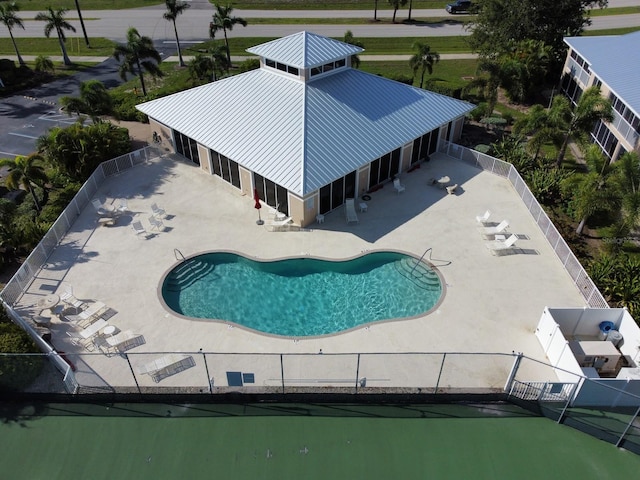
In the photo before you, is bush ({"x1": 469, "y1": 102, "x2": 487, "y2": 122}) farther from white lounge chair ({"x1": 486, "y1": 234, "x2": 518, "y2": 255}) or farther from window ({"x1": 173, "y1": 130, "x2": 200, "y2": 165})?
window ({"x1": 173, "y1": 130, "x2": 200, "y2": 165})

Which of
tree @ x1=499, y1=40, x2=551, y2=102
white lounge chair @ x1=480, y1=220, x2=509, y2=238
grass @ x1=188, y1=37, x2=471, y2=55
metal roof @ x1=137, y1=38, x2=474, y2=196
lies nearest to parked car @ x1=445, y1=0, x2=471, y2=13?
grass @ x1=188, y1=37, x2=471, y2=55

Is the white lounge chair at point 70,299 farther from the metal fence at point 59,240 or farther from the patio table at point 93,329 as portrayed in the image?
the metal fence at point 59,240

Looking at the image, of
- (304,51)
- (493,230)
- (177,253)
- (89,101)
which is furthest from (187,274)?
(89,101)

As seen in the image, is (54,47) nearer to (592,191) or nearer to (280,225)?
(280,225)

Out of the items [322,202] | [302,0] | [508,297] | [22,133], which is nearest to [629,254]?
[508,297]

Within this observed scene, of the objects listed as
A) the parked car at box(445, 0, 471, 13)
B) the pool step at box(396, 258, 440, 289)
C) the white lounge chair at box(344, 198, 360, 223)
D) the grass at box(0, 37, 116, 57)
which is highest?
the parked car at box(445, 0, 471, 13)

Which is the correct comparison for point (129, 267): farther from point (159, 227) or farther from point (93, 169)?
point (93, 169)
